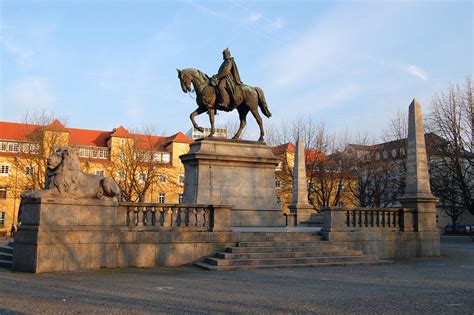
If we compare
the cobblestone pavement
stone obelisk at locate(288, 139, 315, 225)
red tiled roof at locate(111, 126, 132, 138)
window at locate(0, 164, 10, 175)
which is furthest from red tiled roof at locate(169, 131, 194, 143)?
the cobblestone pavement

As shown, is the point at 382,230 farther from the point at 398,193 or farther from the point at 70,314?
the point at 398,193

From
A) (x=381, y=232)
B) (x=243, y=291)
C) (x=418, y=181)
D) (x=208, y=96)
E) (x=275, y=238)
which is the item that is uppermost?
(x=208, y=96)

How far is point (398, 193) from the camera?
44125 mm

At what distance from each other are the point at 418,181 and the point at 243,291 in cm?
1162

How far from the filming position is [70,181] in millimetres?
13383

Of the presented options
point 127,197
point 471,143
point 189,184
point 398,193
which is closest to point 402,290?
point 189,184

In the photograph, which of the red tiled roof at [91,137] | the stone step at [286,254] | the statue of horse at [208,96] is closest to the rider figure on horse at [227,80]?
the statue of horse at [208,96]

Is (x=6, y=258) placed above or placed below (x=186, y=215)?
below

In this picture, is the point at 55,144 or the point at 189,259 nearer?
the point at 189,259

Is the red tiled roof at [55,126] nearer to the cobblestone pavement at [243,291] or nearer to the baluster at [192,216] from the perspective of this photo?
the baluster at [192,216]

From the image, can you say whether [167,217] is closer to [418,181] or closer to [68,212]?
[68,212]

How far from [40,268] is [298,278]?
659 cm

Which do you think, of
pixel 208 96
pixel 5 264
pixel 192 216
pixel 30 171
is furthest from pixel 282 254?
pixel 30 171

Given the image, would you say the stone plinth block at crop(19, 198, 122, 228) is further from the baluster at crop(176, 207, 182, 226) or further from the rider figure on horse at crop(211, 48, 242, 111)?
the rider figure on horse at crop(211, 48, 242, 111)
